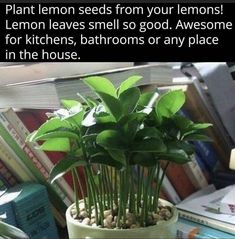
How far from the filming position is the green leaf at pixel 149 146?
0.45m

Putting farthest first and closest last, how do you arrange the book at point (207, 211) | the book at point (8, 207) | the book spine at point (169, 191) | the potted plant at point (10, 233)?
the book spine at point (169, 191) → the book at point (207, 211) → the book at point (8, 207) → the potted plant at point (10, 233)

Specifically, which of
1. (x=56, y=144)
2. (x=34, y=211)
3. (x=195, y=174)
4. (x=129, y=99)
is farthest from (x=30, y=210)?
(x=195, y=174)

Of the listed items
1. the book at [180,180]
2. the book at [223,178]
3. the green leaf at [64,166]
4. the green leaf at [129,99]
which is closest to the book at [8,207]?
the green leaf at [64,166]

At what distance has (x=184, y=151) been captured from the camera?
487mm

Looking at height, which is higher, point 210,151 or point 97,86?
point 97,86

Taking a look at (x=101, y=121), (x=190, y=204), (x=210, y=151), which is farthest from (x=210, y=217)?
(x=101, y=121)

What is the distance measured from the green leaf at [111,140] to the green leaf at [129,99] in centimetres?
3

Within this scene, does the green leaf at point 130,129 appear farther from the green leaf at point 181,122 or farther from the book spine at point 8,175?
the book spine at point 8,175

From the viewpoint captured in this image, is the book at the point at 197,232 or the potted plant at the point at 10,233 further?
the book at the point at 197,232

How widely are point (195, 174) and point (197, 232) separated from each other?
171mm

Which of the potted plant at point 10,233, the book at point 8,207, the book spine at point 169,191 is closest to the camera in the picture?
the potted plant at point 10,233

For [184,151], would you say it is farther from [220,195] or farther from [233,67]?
[233,67]

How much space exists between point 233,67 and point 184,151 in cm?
50

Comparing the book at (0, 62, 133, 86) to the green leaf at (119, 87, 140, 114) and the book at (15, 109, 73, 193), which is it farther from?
the green leaf at (119, 87, 140, 114)
